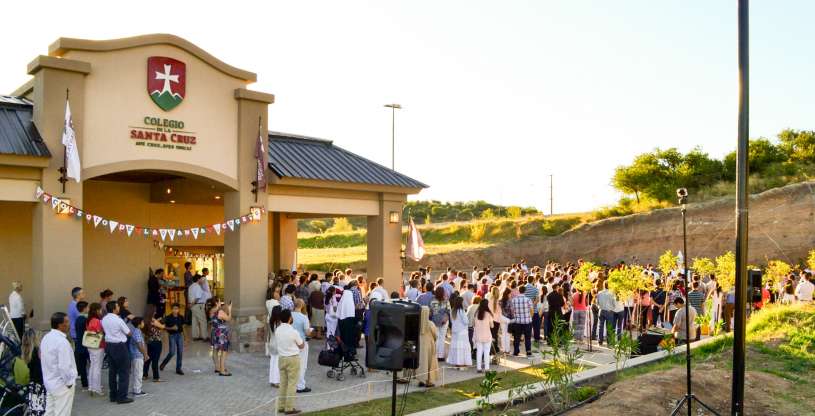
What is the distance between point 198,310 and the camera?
1759 cm

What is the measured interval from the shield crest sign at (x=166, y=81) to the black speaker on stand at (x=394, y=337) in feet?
29.2

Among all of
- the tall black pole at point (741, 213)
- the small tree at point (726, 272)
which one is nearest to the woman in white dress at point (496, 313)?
the tall black pole at point (741, 213)

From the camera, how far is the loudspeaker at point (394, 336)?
321 inches

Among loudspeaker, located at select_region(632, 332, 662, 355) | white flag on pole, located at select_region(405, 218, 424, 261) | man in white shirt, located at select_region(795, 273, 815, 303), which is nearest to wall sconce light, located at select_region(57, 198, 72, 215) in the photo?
white flag on pole, located at select_region(405, 218, 424, 261)

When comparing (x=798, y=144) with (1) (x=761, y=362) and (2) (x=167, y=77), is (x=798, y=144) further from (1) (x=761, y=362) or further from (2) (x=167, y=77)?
(2) (x=167, y=77)

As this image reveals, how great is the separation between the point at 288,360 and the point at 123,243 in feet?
34.8

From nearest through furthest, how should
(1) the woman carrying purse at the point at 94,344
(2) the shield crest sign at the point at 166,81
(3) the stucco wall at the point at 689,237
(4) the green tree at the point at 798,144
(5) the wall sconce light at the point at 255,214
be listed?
(1) the woman carrying purse at the point at 94,344 → (2) the shield crest sign at the point at 166,81 → (5) the wall sconce light at the point at 255,214 → (3) the stucco wall at the point at 689,237 → (4) the green tree at the point at 798,144

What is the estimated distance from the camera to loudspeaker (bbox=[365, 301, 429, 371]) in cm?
816

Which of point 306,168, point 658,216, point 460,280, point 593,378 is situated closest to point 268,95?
point 306,168

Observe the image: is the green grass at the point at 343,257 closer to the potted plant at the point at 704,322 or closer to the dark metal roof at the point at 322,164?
the dark metal roof at the point at 322,164

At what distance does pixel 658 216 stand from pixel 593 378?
107 ft

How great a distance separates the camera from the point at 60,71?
13.4m

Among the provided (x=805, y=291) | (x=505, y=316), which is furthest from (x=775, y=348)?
(x=805, y=291)

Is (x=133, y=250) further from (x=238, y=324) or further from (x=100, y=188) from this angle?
(x=238, y=324)
